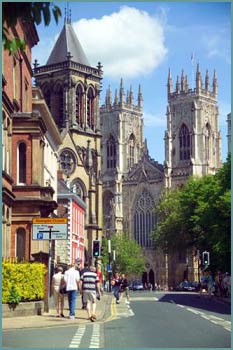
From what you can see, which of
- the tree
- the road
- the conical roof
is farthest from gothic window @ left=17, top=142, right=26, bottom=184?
the conical roof

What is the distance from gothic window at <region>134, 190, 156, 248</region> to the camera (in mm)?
137875

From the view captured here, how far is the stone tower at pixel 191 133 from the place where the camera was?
13738 cm

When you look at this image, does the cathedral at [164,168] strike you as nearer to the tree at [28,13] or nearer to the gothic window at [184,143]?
the gothic window at [184,143]

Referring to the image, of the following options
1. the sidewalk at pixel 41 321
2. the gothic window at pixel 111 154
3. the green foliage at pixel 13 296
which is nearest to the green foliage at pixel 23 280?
the green foliage at pixel 13 296

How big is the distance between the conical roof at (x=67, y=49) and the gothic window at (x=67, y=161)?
47.6 feet

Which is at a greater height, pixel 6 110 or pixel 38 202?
pixel 6 110

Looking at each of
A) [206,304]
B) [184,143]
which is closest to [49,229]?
[206,304]

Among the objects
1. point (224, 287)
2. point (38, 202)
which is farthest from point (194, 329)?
point (224, 287)

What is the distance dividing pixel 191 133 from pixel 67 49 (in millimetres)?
39142

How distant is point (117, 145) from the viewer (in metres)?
150

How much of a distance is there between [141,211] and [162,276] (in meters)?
12.0

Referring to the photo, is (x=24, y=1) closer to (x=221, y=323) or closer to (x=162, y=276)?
(x=221, y=323)

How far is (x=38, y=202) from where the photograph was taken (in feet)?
119

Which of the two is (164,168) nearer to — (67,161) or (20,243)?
(67,161)
